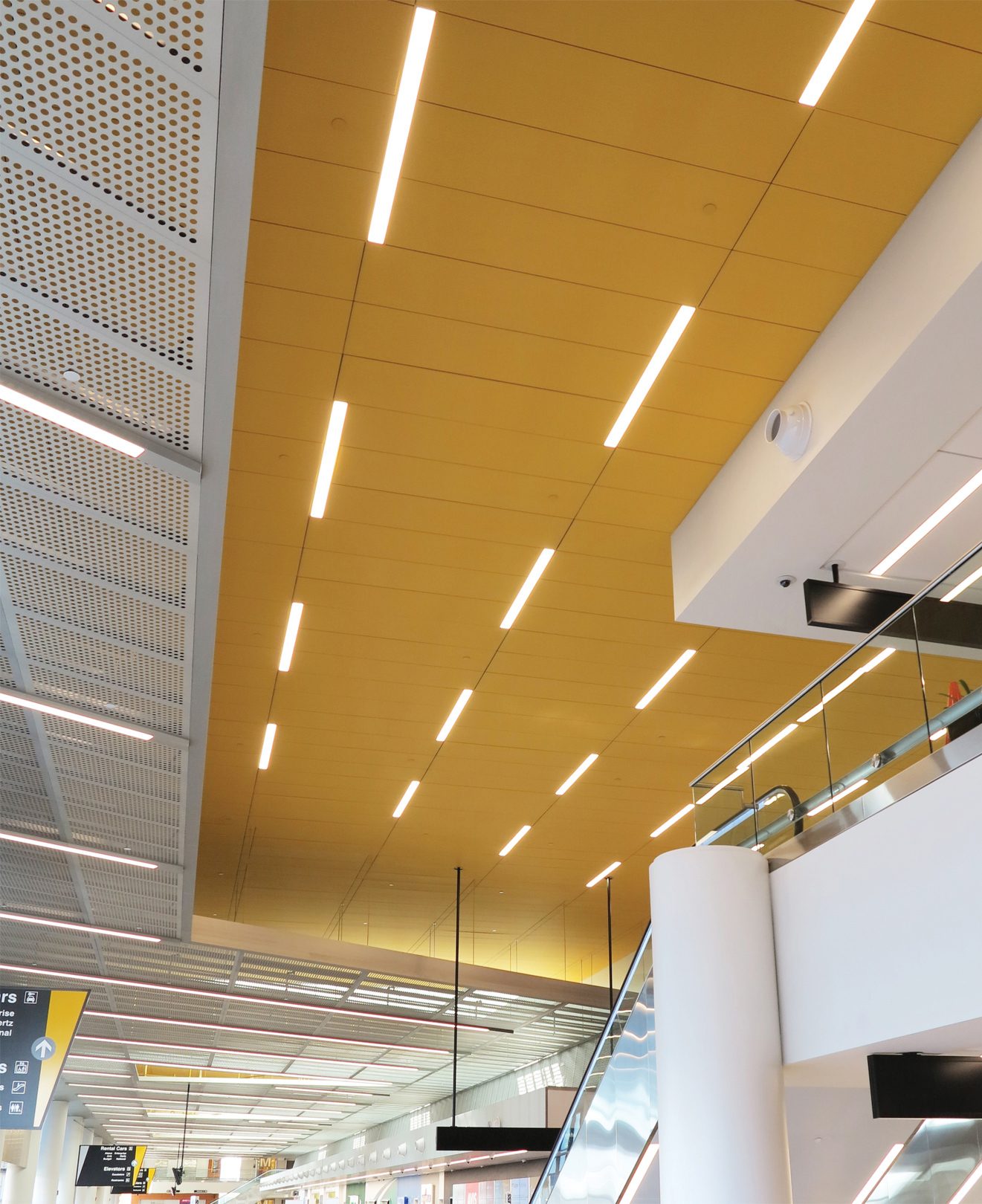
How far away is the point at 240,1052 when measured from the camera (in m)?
21.3

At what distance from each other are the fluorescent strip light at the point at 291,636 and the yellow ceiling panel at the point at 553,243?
4266 mm

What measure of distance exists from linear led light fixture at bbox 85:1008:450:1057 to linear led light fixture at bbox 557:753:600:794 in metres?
8.70

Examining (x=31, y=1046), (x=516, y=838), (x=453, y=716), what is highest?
(x=453, y=716)

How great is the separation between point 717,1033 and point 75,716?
489 cm

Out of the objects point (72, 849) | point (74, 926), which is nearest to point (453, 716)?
point (72, 849)

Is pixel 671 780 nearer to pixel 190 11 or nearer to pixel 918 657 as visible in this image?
pixel 918 657

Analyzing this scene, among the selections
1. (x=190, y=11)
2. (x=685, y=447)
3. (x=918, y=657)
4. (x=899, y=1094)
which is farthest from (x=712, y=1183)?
(x=190, y=11)

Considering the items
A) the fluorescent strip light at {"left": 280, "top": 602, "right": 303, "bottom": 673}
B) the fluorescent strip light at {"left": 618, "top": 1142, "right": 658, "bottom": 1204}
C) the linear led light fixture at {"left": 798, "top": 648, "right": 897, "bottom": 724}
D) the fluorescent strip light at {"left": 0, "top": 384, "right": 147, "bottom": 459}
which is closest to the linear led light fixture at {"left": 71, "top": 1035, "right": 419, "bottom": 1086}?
the fluorescent strip light at {"left": 280, "top": 602, "right": 303, "bottom": 673}

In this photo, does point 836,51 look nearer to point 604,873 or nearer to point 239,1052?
point 604,873

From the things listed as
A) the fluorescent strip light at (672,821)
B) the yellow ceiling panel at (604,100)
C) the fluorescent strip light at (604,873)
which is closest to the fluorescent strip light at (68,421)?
the yellow ceiling panel at (604,100)

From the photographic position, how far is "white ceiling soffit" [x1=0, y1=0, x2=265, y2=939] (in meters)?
3.51

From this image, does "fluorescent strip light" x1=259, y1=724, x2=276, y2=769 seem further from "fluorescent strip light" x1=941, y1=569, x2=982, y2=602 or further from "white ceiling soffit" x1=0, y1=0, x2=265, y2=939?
"fluorescent strip light" x1=941, y1=569, x2=982, y2=602

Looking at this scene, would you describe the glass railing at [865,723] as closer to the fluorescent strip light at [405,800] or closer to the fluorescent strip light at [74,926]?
the fluorescent strip light at [405,800]

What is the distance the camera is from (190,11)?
130 inches
